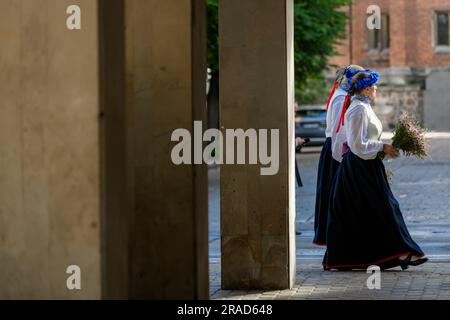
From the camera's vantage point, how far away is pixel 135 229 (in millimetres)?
8414

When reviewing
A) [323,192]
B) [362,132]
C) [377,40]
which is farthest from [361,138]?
[377,40]

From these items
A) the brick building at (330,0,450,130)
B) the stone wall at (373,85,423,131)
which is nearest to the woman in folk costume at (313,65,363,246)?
the stone wall at (373,85,423,131)

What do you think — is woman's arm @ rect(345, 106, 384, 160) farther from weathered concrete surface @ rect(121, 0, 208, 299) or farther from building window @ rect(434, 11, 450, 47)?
building window @ rect(434, 11, 450, 47)

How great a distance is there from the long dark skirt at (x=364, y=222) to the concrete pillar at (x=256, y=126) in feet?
4.83

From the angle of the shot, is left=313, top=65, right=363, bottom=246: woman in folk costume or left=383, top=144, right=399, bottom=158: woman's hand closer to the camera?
left=383, top=144, right=399, bottom=158: woman's hand

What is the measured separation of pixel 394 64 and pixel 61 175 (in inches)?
2451

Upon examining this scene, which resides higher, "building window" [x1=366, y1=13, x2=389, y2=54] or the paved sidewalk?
"building window" [x1=366, y1=13, x2=389, y2=54]

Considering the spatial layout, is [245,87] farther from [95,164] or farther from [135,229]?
[95,164]

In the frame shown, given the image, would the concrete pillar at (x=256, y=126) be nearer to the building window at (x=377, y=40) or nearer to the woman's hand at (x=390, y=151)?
the woman's hand at (x=390, y=151)

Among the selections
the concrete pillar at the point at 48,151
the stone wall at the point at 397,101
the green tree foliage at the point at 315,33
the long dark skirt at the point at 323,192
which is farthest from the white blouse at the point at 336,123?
the stone wall at the point at 397,101

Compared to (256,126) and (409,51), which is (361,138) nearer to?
(256,126)

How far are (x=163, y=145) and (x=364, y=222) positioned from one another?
472cm

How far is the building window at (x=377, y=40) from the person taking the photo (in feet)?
227

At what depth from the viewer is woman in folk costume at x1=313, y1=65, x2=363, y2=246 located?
13508 millimetres
